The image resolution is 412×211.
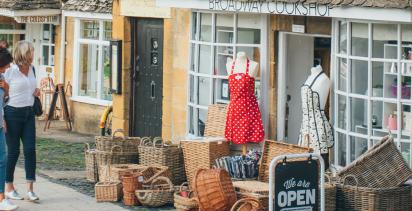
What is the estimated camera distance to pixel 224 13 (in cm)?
1691

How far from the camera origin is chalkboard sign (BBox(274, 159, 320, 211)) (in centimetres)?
1168

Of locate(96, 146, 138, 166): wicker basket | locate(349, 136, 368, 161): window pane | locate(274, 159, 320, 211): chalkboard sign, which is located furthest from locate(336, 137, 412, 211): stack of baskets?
locate(96, 146, 138, 166): wicker basket

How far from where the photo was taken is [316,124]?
15.3 m

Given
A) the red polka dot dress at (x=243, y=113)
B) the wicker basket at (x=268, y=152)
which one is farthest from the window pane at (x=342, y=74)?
the red polka dot dress at (x=243, y=113)

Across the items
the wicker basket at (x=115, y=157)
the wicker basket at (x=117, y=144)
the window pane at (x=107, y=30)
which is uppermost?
the window pane at (x=107, y=30)

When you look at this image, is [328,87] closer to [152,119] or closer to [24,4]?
[152,119]

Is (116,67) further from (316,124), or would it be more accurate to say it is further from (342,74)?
(342,74)

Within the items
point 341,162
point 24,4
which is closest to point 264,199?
point 341,162

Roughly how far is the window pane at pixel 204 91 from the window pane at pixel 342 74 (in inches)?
106

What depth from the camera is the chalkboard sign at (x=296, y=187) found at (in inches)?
460

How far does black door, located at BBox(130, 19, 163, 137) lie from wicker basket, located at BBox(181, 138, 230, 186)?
3.46m

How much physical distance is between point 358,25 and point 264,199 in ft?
8.26

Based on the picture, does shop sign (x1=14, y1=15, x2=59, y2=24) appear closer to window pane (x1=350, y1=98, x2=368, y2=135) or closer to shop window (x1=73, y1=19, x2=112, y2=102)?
shop window (x1=73, y1=19, x2=112, y2=102)

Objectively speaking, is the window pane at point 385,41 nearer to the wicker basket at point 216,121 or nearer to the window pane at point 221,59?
the wicker basket at point 216,121
